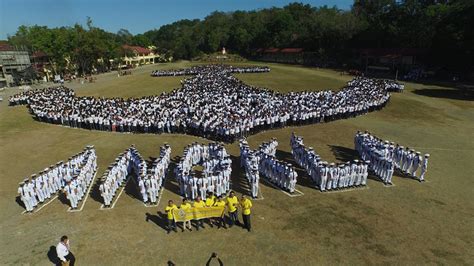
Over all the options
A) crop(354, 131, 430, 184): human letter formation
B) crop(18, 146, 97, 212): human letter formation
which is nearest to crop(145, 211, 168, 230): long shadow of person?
crop(18, 146, 97, 212): human letter formation

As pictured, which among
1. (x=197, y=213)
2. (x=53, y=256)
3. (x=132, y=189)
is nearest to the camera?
(x=53, y=256)

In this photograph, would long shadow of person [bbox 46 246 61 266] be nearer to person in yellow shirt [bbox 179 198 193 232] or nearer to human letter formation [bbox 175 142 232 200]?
person in yellow shirt [bbox 179 198 193 232]

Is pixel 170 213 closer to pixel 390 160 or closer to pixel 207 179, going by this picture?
pixel 207 179

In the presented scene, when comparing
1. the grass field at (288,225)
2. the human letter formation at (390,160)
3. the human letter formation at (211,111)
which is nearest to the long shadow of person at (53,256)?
the grass field at (288,225)

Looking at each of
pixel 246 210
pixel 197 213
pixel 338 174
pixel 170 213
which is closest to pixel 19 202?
pixel 170 213

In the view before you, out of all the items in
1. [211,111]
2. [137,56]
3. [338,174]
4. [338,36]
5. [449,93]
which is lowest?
[449,93]

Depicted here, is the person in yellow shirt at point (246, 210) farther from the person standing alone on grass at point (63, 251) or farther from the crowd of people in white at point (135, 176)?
the person standing alone on grass at point (63, 251)

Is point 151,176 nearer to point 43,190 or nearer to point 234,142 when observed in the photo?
point 43,190
